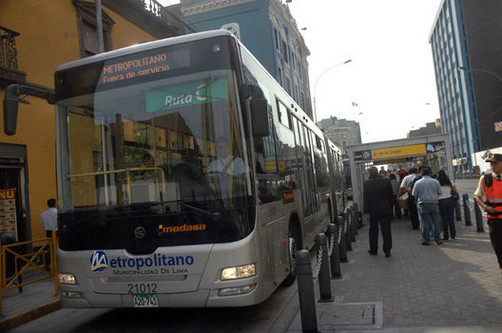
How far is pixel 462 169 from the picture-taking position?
68.2 m

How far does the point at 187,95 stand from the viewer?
A: 187 inches

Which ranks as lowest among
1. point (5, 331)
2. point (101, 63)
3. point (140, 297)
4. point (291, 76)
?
point (5, 331)

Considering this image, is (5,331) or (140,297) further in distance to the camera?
(5,331)

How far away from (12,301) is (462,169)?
235ft

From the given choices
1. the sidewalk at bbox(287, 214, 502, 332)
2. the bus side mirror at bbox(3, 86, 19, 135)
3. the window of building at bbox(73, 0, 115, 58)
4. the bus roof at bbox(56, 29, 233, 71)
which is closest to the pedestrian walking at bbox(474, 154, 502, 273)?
the sidewalk at bbox(287, 214, 502, 332)

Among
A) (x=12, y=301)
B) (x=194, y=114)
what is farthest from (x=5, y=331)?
(x=194, y=114)

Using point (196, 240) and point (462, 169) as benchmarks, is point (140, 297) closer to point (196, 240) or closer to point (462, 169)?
point (196, 240)

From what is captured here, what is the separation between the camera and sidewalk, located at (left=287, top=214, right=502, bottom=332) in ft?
15.2

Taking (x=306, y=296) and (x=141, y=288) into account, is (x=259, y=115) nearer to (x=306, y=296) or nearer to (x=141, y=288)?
(x=306, y=296)

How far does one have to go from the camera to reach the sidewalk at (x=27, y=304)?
605cm

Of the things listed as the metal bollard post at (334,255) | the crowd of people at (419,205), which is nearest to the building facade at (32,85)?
the metal bollard post at (334,255)

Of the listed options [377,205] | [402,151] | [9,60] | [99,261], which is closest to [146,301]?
[99,261]

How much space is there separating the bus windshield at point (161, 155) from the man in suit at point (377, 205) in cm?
Result: 487

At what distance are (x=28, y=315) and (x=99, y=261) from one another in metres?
2.46
